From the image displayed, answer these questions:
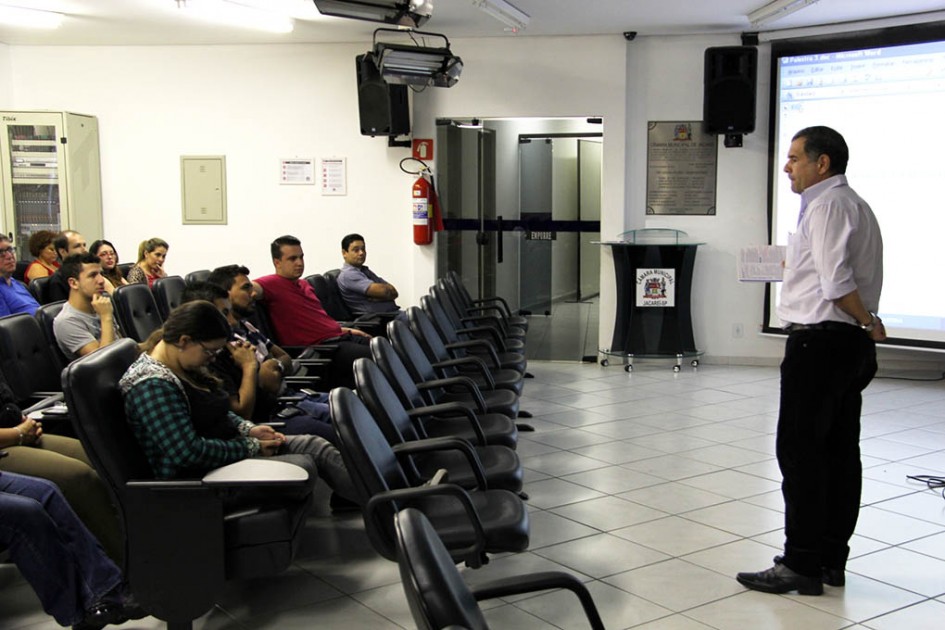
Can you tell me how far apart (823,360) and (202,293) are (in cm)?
246

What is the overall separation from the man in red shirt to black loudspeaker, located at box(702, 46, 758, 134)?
381 centimetres

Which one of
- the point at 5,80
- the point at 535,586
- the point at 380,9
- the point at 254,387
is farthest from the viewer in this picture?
the point at 5,80

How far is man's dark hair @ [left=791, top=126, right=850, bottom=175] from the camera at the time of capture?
10.7 ft

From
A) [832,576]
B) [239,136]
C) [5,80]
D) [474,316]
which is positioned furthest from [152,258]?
[832,576]

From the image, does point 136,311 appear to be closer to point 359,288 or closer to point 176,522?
point 359,288

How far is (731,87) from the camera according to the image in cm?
746

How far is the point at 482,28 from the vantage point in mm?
7496

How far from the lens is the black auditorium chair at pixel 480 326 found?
5656 millimetres

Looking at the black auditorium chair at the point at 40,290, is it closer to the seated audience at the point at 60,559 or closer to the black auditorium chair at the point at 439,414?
the black auditorium chair at the point at 439,414

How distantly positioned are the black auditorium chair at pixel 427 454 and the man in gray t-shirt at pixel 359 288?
318cm

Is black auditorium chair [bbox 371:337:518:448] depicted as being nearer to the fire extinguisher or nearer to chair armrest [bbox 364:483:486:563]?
chair armrest [bbox 364:483:486:563]

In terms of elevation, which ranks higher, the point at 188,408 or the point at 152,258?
the point at 152,258

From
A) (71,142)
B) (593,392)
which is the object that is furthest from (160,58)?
(593,392)

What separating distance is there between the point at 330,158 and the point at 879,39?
14.9 ft
